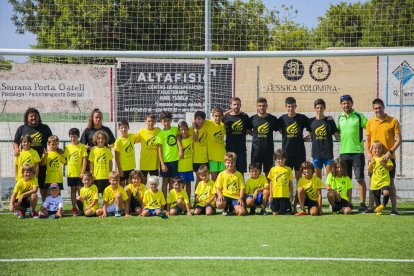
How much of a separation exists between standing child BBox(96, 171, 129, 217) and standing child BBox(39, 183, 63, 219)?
0.60 meters

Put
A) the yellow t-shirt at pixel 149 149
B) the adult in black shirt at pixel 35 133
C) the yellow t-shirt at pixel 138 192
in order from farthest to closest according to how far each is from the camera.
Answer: the yellow t-shirt at pixel 149 149 < the adult in black shirt at pixel 35 133 < the yellow t-shirt at pixel 138 192

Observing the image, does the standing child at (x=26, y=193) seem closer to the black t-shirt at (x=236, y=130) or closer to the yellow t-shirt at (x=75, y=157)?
the yellow t-shirt at (x=75, y=157)

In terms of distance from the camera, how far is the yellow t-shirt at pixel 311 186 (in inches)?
453

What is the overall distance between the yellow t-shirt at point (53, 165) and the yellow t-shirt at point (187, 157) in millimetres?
1941

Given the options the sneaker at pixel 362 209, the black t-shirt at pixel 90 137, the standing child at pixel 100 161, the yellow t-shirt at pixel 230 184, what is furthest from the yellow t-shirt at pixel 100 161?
the sneaker at pixel 362 209

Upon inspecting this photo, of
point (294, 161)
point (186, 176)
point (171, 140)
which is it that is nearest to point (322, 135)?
point (294, 161)

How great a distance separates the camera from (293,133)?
12.1 metres

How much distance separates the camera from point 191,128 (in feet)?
40.7

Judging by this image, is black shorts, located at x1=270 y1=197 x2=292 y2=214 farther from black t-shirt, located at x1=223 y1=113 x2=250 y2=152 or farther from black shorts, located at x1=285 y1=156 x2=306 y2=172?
black t-shirt, located at x1=223 y1=113 x2=250 y2=152

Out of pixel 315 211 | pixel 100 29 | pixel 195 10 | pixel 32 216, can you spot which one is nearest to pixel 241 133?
pixel 315 211

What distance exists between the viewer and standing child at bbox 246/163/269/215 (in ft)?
38.5

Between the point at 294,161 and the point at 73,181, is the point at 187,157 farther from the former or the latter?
the point at 73,181

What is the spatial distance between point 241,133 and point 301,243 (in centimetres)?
411

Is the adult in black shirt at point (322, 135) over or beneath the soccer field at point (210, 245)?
over
